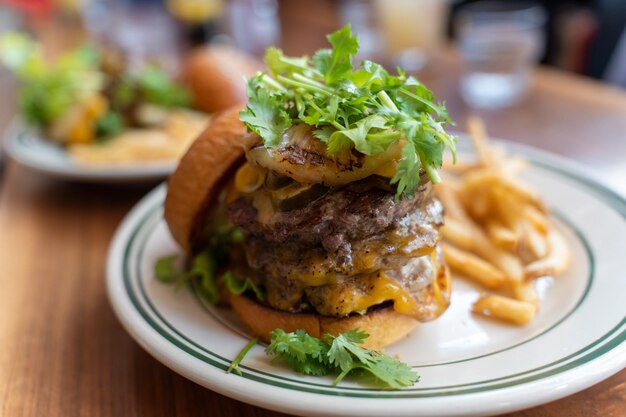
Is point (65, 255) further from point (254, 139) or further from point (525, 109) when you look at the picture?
point (525, 109)

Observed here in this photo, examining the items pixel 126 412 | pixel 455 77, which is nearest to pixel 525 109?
pixel 455 77

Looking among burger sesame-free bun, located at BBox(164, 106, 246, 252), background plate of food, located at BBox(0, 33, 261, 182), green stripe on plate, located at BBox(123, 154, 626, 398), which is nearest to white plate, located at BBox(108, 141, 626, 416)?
green stripe on plate, located at BBox(123, 154, 626, 398)

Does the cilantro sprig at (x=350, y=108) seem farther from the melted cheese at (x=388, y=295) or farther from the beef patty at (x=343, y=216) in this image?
the melted cheese at (x=388, y=295)

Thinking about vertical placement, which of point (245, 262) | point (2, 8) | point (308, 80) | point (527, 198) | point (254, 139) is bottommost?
point (2, 8)

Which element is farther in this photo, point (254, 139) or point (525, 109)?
point (525, 109)

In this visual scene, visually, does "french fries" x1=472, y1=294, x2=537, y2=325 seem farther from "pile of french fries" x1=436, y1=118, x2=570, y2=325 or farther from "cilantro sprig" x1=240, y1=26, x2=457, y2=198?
"cilantro sprig" x1=240, y1=26, x2=457, y2=198

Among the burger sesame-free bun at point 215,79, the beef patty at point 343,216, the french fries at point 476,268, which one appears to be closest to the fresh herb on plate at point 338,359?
the beef patty at point 343,216

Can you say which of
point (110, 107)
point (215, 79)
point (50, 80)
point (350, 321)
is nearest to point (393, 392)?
point (350, 321)
